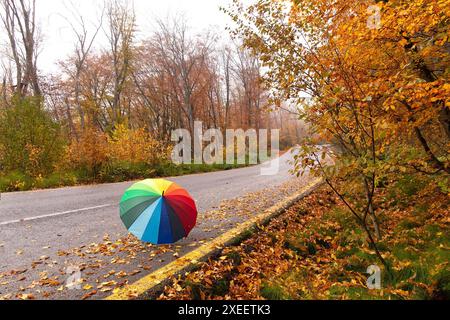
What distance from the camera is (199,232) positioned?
4.69m

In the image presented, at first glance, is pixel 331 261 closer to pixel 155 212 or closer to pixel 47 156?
pixel 155 212

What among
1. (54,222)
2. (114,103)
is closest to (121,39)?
(114,103)

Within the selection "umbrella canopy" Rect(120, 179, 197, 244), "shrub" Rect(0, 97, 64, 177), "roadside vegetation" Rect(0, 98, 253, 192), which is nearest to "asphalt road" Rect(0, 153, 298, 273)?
"umbrella canopy" Rect(120, 179, 197, 244)

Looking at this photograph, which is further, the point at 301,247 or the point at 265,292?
the point at 301,247

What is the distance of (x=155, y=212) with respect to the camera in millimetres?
3533

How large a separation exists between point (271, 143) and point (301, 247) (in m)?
36.1

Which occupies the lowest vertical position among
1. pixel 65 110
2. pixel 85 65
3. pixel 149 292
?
pixel 149 292

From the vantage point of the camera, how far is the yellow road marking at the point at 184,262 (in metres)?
2.70

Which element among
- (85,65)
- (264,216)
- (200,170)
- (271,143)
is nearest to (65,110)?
(85,65)

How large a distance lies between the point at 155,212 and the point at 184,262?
0.71 m

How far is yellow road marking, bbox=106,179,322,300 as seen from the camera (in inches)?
106

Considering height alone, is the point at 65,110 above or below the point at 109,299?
above

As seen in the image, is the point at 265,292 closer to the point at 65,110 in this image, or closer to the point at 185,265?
the point at 185,265

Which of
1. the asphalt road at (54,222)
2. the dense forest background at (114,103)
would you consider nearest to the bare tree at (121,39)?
the dense forest background at (114,103)
